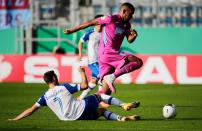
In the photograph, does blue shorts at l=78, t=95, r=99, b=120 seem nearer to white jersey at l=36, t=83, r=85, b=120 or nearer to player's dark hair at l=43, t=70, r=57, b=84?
white jersey at l=36, t=83, r=85, b=120

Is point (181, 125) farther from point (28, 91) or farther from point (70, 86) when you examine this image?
point (28, 91)

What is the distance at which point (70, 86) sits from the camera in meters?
16.1

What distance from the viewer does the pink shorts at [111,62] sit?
18578 mm

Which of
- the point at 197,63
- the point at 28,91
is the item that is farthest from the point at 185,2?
the point at 28,91

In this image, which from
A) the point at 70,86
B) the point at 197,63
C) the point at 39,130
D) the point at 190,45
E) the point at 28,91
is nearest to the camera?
the point at 39,130

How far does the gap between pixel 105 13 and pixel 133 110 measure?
665 inches

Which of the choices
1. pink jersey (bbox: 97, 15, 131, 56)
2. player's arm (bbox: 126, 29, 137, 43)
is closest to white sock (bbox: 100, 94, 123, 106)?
player's arm (bbox: 126, 29, 137, 43)

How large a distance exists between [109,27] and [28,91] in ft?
32.8

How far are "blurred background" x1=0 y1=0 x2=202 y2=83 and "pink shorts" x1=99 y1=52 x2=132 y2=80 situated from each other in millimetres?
16637

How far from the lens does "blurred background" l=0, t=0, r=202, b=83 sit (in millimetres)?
36312

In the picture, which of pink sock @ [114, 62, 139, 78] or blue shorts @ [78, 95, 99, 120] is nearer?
blue shorts @ [78, 95, 99, 120]

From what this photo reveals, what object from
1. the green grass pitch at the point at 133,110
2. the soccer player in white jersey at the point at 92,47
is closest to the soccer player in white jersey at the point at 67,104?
the green grass pitch at the point at 133,110

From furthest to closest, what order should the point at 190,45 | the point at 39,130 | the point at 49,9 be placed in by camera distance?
the point at 49,9 → the point at 190,45 → the point at 39,130

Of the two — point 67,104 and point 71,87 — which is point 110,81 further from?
point 67,104
